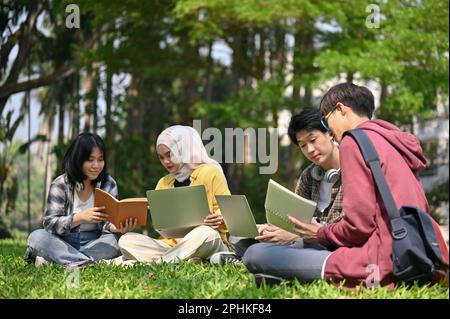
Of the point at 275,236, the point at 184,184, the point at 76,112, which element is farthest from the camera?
the point at 76,112

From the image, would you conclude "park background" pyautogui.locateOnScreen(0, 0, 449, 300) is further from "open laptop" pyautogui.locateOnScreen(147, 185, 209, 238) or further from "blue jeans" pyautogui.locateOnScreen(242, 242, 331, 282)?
"blue jeans" pyautogui.locateOnScreen(242, 242, 331, 282)

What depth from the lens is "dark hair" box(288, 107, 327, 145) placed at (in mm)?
4340

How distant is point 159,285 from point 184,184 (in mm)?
1615

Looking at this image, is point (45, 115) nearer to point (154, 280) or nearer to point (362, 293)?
point (154, 280)

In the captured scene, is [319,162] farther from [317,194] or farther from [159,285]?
[159,285]

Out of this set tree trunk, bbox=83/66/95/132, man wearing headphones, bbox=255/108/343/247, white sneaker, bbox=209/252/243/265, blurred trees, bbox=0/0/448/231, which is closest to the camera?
man wearing headphones, bbox=255/108/343/247

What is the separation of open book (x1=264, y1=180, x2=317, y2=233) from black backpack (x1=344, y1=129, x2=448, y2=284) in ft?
1.55

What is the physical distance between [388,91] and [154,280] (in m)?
11.8

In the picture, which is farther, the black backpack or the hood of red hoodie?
the hood of red hoodie

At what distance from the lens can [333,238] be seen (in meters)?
3.36

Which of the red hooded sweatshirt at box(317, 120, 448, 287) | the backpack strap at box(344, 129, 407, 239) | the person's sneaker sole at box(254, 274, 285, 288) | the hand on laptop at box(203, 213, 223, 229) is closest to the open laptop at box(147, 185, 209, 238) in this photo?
the hand on laptop at box(203, 213, 223, 229)

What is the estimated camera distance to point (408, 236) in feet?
10.3

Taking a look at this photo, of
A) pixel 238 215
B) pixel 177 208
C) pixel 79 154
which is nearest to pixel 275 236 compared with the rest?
pixel 238 215
